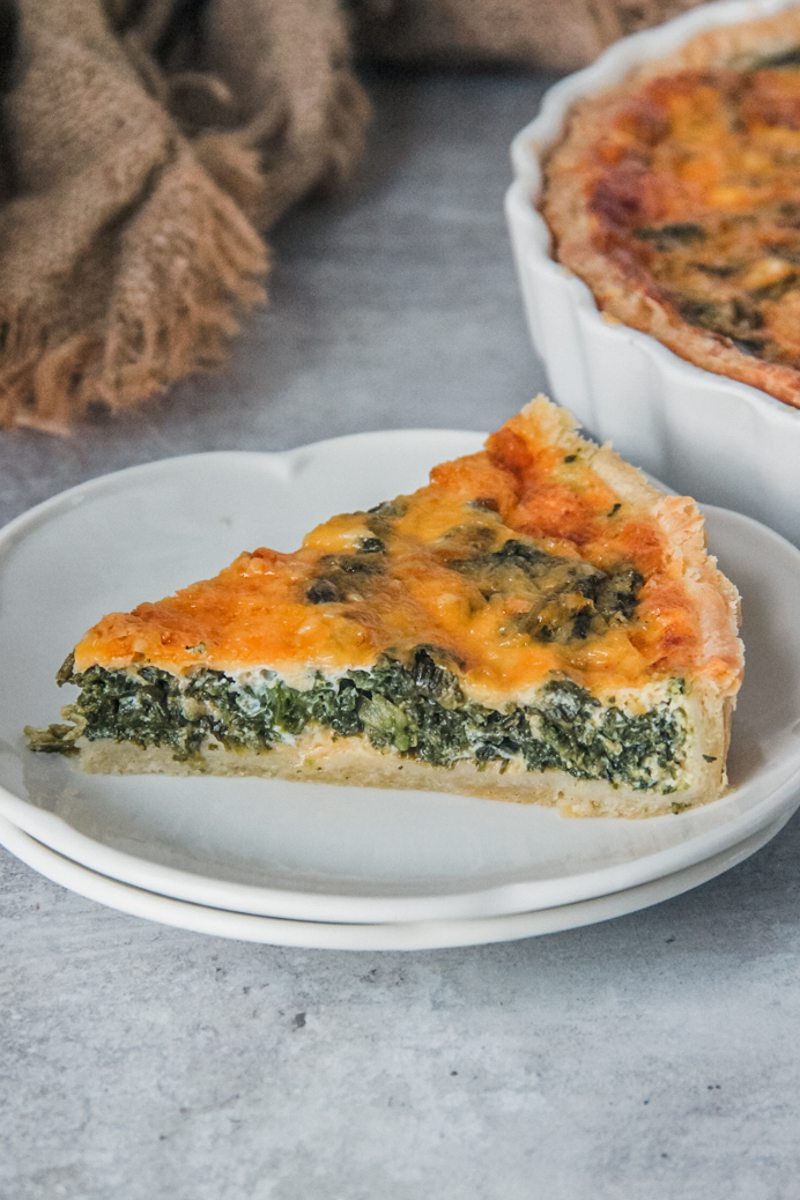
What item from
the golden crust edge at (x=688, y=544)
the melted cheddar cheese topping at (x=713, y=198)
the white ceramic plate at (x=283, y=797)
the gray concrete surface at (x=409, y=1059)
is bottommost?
the gray concrete surface at (x=409, y=1059)

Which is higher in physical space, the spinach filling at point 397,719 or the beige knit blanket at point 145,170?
the beige knit blanket at point 145,170

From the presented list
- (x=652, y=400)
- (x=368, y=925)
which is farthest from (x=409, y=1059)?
(x=652, y=400)

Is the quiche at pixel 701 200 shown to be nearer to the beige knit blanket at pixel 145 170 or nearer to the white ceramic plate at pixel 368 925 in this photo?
the beige knit blanket at pixel 145 170

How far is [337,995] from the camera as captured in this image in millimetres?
1994

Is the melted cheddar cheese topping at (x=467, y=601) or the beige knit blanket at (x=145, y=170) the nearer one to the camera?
the melted cheddar cheese topping at (x=467, y=601)

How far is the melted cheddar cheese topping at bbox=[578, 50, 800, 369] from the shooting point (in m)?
2.82

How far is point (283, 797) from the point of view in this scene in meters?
2.20

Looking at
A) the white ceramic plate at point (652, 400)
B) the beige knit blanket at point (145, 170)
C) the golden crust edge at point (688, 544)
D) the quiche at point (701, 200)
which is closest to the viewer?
the golden crust edge at point (688, 544)

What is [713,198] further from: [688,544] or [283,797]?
[283,797]

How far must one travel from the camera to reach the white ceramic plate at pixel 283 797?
6.32 feet

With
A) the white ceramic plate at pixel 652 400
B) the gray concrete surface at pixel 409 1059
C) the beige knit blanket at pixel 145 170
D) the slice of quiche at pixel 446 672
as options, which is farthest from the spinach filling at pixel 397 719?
the beige knit blanket at pixel 145 170

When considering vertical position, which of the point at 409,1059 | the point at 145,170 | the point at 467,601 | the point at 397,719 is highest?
the point at 145,170

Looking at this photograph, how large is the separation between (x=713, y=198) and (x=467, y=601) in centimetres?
142

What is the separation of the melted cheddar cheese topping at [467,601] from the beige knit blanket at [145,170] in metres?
1.01
